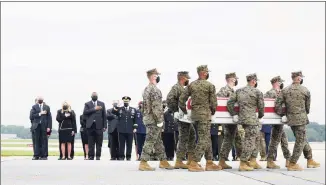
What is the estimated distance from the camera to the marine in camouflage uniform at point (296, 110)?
15234 millimetres

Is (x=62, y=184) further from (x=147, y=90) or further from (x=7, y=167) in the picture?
(x=7, y=167)

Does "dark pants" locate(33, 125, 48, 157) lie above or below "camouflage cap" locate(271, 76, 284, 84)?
below

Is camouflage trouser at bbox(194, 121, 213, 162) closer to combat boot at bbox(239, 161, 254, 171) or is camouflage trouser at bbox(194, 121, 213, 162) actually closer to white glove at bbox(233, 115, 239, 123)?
white glove at bbox(233, 115, 239, 123)

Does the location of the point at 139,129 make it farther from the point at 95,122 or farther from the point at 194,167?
the point at 194,167

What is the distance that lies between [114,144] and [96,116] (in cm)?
113

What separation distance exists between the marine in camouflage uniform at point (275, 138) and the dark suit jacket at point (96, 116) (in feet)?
19.4

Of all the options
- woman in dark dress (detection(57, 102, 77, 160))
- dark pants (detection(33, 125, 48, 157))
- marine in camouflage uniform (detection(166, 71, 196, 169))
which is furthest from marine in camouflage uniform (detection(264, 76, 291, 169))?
dark pants (detection(33, 125, 48, 157))

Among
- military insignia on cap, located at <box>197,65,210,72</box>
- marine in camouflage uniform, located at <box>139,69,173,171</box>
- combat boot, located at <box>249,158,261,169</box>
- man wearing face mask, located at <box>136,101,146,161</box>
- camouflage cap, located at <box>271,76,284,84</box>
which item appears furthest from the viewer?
man wearing face mask, located at <box>136,101,146,161</box>

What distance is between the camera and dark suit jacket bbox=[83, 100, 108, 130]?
21.6 meters

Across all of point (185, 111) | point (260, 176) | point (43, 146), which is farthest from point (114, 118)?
point (260, 176)

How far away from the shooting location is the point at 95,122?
2158 cm

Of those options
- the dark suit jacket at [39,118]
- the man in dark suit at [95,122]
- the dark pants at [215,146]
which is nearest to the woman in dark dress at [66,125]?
the dark suit jacket at [39,118]

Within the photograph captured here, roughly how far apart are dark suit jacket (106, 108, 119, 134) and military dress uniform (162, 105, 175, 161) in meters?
1.48

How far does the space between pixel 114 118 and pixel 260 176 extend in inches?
370
